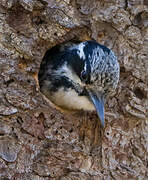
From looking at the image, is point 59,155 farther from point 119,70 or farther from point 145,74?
point 145,74

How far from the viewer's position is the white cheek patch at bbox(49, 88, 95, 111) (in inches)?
115

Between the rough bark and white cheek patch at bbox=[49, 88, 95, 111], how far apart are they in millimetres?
100

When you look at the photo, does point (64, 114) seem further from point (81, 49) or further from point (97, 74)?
point (81, 49)

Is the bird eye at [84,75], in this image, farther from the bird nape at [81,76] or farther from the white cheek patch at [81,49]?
the white cheek patch at [81,49]

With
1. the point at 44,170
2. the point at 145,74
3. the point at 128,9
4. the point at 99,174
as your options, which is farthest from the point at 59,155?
the point at 128,9

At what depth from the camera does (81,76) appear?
287 cm

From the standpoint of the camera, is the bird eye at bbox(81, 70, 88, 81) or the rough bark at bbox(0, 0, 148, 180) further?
the bird eye at bbox(81, 70, 88, 81)

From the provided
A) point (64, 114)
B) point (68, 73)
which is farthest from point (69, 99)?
point (64, 114)

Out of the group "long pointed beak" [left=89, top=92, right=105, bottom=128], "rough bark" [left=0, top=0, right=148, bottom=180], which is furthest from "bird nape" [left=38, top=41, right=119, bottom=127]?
"rough bark" [left=0, top=0, right=148, bottom=180]

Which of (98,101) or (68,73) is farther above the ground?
(68,73)

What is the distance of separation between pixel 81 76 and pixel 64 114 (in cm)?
33

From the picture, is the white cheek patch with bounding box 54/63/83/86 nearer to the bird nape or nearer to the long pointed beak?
the bird nape

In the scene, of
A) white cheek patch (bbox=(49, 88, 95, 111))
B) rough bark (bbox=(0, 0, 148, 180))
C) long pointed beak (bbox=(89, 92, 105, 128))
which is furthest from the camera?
white cheek patch (bbox=(49, 88, 95, 111))

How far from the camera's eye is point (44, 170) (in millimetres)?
2455
